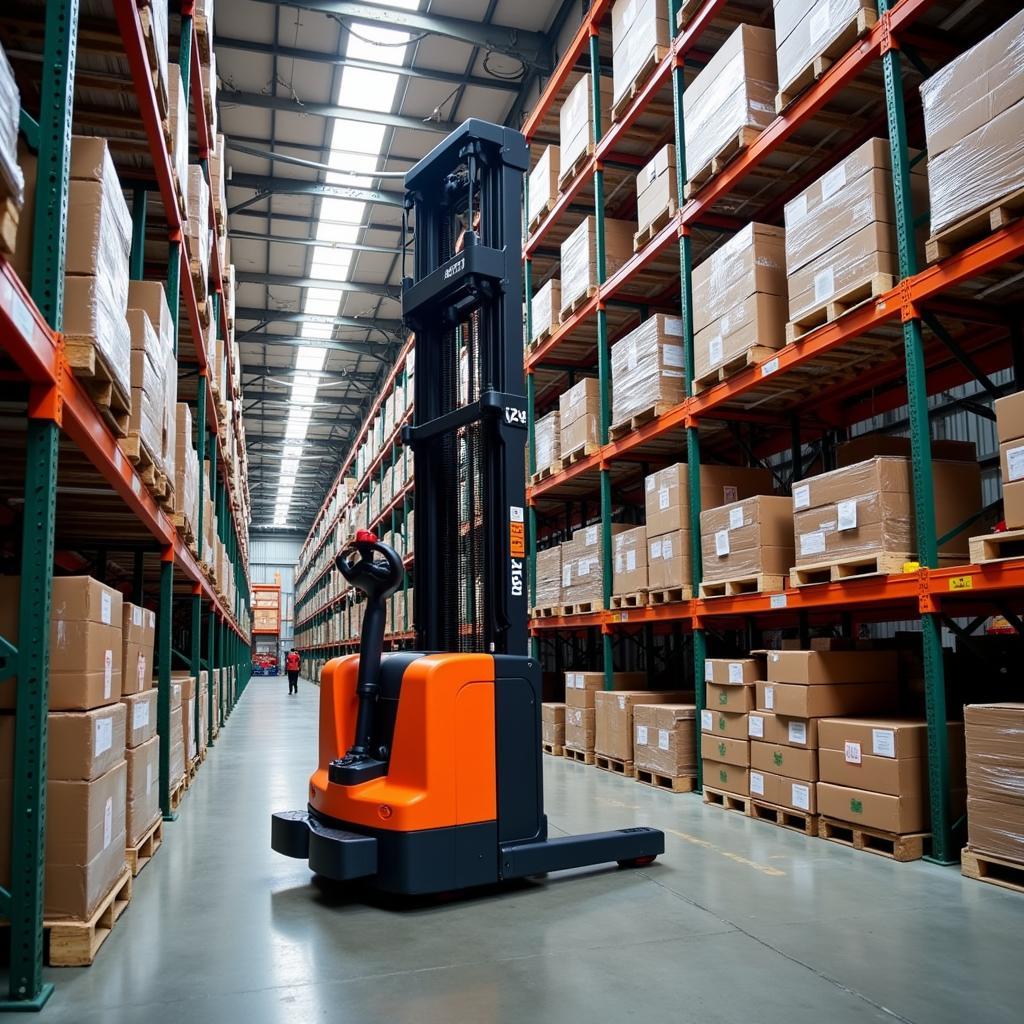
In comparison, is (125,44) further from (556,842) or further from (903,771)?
(903,771)

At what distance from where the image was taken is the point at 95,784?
11.2ft

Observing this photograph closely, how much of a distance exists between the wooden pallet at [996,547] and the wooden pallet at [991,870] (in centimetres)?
139

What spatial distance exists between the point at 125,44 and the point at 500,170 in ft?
6.02

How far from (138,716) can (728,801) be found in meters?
4.03

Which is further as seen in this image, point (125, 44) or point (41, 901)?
point (125, 44)

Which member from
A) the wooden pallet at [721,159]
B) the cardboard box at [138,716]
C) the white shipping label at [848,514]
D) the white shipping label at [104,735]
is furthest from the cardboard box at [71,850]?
the wooden pallet at [721,159]

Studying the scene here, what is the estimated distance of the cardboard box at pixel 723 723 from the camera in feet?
20.7

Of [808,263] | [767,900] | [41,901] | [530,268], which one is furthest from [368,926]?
[530,268]

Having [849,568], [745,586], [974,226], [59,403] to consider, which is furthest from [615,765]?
[59,403]

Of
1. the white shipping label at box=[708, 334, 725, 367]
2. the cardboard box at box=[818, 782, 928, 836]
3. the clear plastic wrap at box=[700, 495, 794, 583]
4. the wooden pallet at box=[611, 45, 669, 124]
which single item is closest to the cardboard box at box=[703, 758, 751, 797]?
the cardboard box at box=[818, 782, 928, 836]

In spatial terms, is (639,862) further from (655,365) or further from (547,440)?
(547,440)

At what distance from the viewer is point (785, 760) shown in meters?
5.78

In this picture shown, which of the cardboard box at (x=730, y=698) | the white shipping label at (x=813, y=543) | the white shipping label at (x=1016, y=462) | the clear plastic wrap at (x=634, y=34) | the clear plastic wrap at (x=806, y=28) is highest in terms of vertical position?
the clear plastic wrap at (x=634, y=34)

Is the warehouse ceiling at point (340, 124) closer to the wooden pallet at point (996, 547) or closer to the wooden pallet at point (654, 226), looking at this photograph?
the wooden pallet at point (654, 226)
